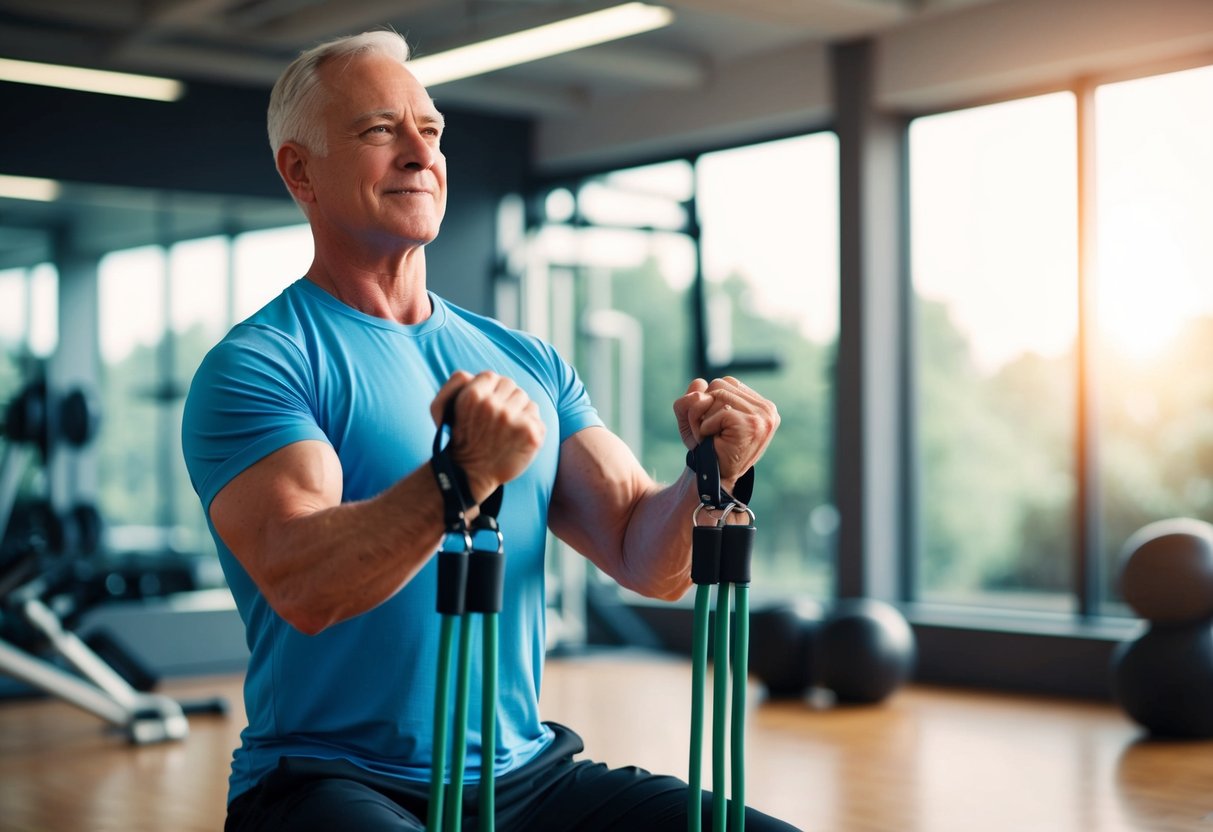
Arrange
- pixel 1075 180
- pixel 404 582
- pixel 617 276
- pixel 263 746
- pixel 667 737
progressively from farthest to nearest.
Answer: pixel 617 276 < pixel 1075 180 < pixel 667 737 < pixel 263 746 < pixel 404 582

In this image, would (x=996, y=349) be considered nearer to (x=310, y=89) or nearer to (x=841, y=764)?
(x=841, y=764)

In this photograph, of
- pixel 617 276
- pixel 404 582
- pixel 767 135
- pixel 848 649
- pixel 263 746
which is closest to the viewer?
pixel 404 582

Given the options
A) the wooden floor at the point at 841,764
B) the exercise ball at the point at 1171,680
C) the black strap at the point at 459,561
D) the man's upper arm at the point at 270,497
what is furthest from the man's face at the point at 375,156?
the exercise ball at the point at 1171,680

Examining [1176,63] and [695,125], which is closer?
[1176,63]

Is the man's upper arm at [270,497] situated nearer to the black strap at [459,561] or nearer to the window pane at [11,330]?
the black strap at [459,561]

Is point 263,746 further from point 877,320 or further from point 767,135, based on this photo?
point 767,135

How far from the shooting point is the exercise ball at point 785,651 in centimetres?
521

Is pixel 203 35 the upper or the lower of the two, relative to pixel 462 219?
upper

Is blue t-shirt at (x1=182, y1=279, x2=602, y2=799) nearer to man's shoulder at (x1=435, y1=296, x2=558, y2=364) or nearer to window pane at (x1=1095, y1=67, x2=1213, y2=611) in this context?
man's shoulder at (x1=435, y1=296, x2=558, y2=364)

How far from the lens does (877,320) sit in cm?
580

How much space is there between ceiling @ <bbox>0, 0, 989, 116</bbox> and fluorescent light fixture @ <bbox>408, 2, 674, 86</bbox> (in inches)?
1.7

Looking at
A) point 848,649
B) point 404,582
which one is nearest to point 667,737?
point 848,649

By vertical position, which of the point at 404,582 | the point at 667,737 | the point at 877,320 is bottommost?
the point at 667,737

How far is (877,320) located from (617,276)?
150cm
